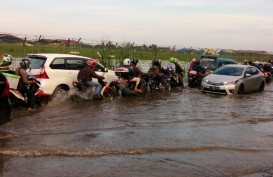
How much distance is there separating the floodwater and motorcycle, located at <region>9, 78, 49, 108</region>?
0.25 metres

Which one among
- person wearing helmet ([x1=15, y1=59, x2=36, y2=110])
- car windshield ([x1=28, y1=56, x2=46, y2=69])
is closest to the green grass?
Answer: car windshield ([x1=28, y1=56, x2=46, y2=69])

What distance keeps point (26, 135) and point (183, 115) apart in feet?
17.6

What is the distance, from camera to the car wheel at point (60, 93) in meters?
13.5

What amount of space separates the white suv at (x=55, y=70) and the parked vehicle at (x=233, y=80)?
23.1 ft

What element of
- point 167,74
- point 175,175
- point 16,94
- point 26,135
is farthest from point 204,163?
point 167,74

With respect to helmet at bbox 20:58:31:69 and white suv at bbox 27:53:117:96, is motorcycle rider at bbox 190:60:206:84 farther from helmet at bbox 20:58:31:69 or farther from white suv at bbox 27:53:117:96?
helmet at bbox 20:58:31:69

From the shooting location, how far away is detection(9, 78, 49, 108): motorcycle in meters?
11.8

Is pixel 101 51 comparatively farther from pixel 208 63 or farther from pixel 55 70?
pixel 55 70

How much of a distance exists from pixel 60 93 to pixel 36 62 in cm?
133

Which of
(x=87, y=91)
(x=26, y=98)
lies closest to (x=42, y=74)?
(x=26, y=98)

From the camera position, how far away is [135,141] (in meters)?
8.49

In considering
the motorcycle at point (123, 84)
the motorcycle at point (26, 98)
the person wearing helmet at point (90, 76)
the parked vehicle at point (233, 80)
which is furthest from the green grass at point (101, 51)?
the motorcycle at point (26, 98)

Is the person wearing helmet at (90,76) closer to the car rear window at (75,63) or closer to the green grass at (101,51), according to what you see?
the car rear window at (75,63)

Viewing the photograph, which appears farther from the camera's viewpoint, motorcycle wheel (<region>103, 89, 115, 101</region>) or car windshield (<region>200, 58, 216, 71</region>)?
car windshield (<region>200, 58, 216, 71</region>)
